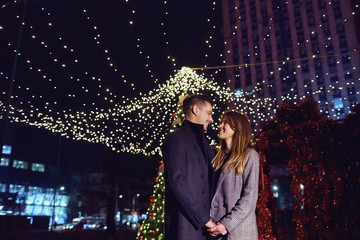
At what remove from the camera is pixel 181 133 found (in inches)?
97.2

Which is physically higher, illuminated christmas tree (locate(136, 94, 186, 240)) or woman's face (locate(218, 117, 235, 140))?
woman's face (locate(218, 117, 235, 140))

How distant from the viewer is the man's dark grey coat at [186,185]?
2121 millimetres

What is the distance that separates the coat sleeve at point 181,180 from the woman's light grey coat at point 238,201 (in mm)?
159

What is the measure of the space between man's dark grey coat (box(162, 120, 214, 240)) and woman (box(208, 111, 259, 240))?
11 centimetres

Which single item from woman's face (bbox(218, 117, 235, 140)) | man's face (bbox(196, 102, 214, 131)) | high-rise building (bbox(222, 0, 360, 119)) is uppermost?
high-rise building (bbox(222, 0, 360, 119))

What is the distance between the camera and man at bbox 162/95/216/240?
212cm

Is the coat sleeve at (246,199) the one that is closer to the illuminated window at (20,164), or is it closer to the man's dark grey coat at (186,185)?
the man's dark grey coat at (186,185)

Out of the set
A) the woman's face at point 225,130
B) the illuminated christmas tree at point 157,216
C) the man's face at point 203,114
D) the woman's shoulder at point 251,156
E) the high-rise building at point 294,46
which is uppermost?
the high-rise building at point 294,46

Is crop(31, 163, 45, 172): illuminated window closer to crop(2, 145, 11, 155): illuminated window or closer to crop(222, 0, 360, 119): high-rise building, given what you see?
crop(2, 145, 11, 155): illuminated window

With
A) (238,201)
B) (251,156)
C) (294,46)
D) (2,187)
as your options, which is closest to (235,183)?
(238,201)

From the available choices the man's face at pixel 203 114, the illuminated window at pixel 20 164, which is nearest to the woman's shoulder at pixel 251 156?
the man's face at pixel 203 114

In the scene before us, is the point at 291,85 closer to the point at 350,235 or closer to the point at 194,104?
the point at 350,235

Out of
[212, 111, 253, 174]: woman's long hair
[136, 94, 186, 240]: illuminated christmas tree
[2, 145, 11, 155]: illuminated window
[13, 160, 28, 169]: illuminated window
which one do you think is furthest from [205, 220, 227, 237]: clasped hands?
[13, 160, 28, 169]: illuminated window

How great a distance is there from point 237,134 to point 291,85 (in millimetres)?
46849
